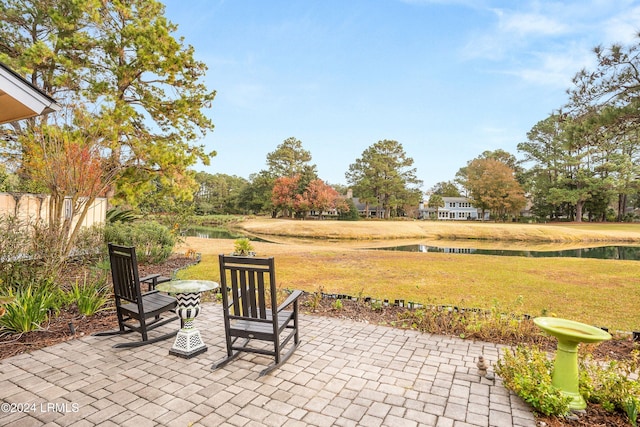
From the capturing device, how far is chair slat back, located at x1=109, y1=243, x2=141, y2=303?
317cm

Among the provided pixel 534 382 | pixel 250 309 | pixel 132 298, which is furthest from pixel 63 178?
pixel 534 382

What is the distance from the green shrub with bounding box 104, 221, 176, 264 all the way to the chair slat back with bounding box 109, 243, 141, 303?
499cm

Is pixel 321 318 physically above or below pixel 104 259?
below

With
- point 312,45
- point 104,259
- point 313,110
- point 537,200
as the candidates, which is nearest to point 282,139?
point 313,110

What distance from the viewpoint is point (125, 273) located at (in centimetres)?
335

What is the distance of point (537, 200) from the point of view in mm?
42406

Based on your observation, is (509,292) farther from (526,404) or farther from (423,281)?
(526,404)

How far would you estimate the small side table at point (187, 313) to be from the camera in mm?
3193

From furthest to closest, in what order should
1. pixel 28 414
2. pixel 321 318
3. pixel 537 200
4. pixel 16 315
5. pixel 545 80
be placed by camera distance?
pixel 537 200
pixel 545 80
pixel 321 318
pixel 16 315
pixel 28 414

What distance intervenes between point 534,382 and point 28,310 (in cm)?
521

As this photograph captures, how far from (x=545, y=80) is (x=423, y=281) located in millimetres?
10897

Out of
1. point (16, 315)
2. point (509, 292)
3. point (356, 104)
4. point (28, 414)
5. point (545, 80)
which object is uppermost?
point (356, 104)

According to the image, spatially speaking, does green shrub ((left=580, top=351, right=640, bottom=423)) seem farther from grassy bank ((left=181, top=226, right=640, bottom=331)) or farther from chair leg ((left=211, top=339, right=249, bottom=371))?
chair leg ((left=211, top=339, right=249, bottom=371))

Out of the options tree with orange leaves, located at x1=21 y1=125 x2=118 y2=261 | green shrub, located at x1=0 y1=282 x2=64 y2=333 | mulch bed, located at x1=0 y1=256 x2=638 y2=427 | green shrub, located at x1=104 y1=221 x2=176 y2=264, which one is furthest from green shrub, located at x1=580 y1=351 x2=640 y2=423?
green shrub, located at x1=104 y1=221 x2=176 y2=264
